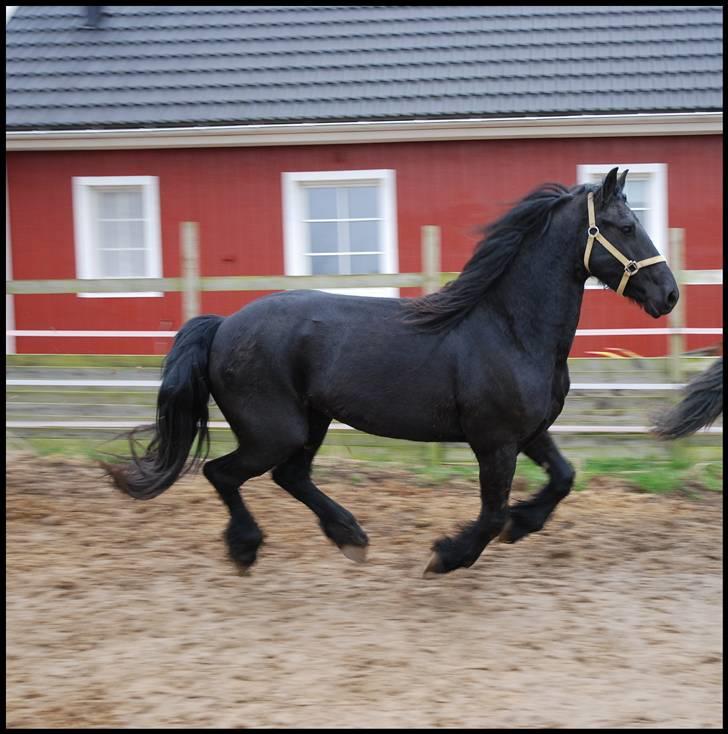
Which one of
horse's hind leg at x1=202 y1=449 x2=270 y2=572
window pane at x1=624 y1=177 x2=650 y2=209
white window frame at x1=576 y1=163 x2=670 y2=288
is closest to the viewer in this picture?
horse's hind leg at x1=202 y1=449 x2=270 y2=572

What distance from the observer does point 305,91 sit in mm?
9812

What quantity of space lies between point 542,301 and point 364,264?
18.4 feet

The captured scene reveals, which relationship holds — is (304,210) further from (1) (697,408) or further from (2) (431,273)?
(1) (697,408)

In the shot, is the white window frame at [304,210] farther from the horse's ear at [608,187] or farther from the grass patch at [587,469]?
the horse's ear at [608,187]

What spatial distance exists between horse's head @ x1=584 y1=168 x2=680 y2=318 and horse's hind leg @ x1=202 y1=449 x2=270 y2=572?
1923 millimetres

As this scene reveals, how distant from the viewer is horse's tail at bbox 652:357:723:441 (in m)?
4.96

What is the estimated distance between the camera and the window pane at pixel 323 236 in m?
9.80

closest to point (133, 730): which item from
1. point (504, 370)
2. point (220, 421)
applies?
point (504, 370)

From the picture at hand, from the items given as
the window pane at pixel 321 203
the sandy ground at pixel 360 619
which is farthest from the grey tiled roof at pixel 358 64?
the sandy ground at pixel 360 619

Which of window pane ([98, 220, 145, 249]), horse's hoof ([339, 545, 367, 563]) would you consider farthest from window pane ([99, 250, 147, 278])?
horse's hoof ([339, 545, 367, 563])

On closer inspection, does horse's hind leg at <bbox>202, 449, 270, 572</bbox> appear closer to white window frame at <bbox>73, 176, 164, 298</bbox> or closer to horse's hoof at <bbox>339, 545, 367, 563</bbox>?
horse's hoof at <bbox>339, 545, 367, 563</bbox>

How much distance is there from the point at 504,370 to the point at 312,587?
1.47 meters

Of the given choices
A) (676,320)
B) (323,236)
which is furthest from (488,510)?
(323,236)

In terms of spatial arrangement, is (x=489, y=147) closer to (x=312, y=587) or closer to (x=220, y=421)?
(x=220, y=421)
